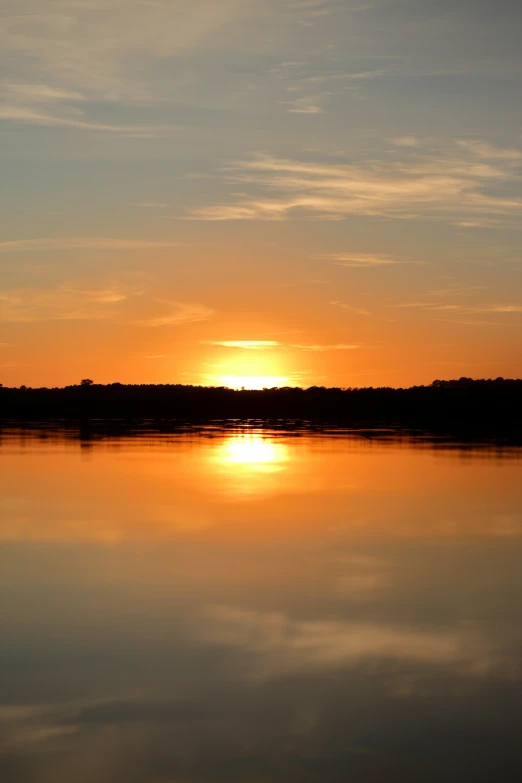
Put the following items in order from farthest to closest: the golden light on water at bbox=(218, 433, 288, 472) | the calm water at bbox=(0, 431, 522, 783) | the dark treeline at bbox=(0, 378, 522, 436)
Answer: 1. the dark treeline at bbox=(0, 378, 522, 436)
2. the golden light on water at bbox=(218, 433, 288, 472)
3. the calm water at bbox=(0, 431, 522, 783)

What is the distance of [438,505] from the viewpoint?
19.8 metres

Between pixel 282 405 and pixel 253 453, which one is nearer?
pixel 253 453

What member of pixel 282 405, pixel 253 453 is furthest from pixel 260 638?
pixel 282 405

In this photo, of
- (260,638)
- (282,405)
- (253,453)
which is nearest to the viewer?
(260,638)

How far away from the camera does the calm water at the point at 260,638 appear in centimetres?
744

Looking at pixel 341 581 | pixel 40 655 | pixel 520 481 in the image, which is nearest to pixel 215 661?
pixel 40 655

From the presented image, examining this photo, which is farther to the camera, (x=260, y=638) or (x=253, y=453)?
(x=253, y=453)

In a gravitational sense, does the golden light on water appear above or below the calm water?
above

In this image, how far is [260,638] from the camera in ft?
33.6

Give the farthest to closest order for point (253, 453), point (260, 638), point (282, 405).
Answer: point (282, 405) → point (253, 453) → point (260, 638)

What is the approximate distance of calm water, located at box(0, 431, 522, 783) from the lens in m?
7.44

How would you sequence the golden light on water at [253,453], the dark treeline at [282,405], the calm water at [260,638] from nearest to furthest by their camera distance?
the calm water at [260,638]
the golden light on water at [253,453]
the dark treeline at [282,405]

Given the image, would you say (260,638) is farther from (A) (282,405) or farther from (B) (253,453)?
(A) (282,405)

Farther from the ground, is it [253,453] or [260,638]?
[253,453]
